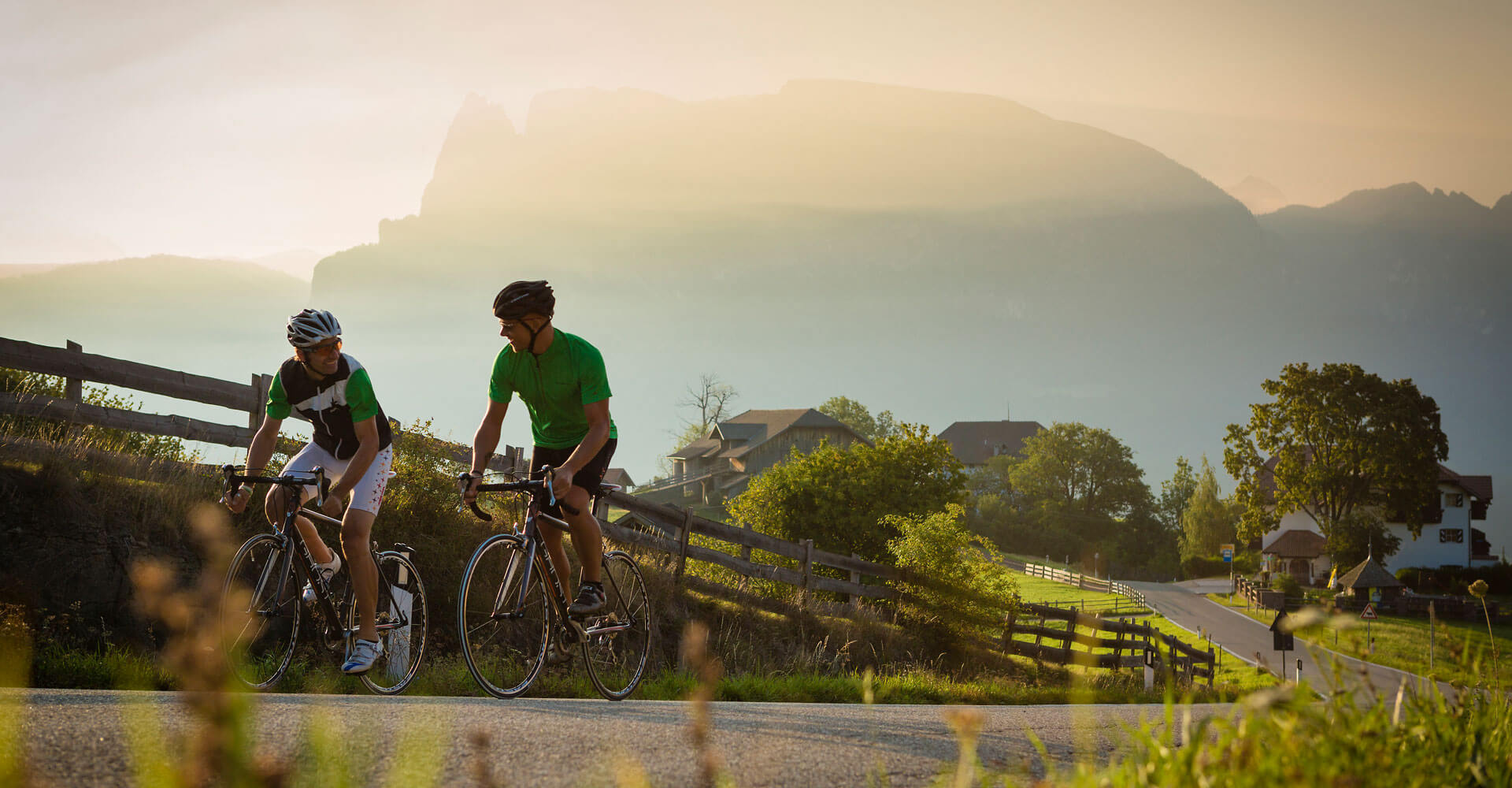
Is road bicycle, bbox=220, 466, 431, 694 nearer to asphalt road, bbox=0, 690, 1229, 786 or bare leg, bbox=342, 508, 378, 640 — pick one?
bare leg, bbox=342, 508, 378, 640

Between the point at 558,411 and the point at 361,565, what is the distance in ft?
4.66

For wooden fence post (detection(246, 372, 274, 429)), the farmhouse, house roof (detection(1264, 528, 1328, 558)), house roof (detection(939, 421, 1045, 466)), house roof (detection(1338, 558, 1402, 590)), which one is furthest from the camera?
house roof (detection(939, 421, 1045, 466))

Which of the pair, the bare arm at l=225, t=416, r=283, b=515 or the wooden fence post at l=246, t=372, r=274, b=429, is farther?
the wooden fence post at l=246, t=372, r=274, b=429

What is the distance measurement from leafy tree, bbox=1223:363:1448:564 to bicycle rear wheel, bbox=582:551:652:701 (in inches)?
2011

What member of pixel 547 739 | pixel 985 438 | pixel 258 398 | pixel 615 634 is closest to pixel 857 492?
pixel 258 398

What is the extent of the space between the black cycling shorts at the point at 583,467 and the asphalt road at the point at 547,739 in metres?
1.23

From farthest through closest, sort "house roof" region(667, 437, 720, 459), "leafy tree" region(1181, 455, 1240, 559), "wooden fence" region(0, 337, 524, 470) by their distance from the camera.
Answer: "house roof" region(667, 437, 720, 459)
"leafy tree" region(1181, 455, 1240, 559)
"wooden fence" region(0, 337, 524, 470)

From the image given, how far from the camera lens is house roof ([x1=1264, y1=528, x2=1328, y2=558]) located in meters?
69.0

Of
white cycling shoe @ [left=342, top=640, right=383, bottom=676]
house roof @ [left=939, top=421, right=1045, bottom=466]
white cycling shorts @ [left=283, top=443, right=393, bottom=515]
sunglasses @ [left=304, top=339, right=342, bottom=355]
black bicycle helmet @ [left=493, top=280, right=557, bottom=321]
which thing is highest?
house roof @ [left=939, top=421, right=1045, bottom=466]

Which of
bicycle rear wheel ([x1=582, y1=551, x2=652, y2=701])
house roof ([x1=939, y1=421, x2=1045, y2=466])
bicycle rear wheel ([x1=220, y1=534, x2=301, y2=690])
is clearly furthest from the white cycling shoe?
house roof ([x1=939, y1=421, x2=1045, y2=466])

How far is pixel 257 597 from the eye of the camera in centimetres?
573

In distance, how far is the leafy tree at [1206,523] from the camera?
8531 cm

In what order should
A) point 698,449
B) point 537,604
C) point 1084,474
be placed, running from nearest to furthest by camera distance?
point 537,604 < point 1084,474 < point 698,449

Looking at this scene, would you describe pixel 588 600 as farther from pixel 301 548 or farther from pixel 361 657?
pixel 301 548
